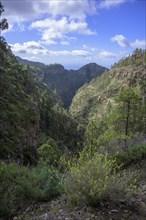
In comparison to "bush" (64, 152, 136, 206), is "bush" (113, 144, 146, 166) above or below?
below

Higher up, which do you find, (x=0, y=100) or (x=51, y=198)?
(x=0, y=100)

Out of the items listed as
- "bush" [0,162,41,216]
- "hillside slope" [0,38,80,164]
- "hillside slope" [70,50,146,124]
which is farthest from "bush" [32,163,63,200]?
"hillside slope" [70,50,146,124]

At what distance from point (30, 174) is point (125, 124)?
1197cm

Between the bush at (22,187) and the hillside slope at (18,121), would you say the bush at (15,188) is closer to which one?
the bush at (22,187)

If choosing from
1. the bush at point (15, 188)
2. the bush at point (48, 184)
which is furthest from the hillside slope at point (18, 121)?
the bush at point (48, 184)

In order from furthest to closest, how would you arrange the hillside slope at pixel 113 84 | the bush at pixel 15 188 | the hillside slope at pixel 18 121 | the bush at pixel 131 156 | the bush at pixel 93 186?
1. the hillside slope at pixel 113 84
2. the hillside slope at pixel 18 121
3. the bush at pixel 131 156
4. the bush at pixel 15 188
5. the bush at pixel 93 186

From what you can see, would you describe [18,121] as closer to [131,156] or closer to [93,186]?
[131,156]

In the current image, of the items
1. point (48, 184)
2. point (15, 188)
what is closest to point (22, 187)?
point (15, 188)

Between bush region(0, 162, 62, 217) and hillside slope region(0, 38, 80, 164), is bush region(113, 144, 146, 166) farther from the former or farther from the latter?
bush region(0, 162, 62, 217)

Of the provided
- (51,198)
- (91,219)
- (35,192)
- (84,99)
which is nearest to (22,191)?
(35,192)

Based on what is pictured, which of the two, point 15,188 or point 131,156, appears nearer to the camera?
point 15,188

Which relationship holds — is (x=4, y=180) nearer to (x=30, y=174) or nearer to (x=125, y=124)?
(x=30, y=174)

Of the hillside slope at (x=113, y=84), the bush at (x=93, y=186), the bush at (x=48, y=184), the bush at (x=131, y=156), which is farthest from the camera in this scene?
the hillside slope at (x=113, y=84)

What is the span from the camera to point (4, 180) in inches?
184
